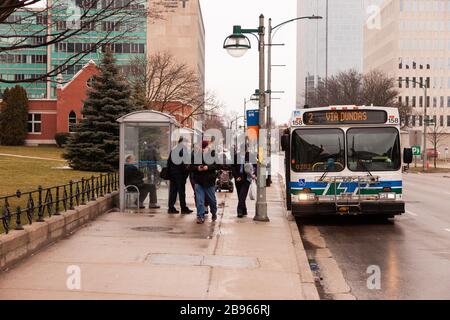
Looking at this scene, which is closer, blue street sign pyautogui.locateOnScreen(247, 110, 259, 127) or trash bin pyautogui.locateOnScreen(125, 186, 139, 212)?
blue street sign pyautogui.locateOnScreen(247, 110, 259, 127)

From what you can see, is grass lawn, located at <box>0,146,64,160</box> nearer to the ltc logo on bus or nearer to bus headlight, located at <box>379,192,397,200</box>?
the ltc logo on bus

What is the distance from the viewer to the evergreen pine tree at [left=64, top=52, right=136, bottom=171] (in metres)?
29.6

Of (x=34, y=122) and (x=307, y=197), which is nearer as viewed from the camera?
(x=307, y=197)

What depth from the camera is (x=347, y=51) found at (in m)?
174

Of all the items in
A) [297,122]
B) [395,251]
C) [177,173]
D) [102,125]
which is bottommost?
[395,251]

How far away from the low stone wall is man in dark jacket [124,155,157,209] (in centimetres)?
175

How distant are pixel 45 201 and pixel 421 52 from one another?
409ft

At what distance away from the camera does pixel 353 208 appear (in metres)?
15.2

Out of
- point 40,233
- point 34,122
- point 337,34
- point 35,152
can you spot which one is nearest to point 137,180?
point 40,233

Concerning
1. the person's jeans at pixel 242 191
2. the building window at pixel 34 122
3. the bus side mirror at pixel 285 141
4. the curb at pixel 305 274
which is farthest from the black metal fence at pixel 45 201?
the building window at pixel 34 122

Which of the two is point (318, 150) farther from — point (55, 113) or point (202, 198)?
point (55, 113)

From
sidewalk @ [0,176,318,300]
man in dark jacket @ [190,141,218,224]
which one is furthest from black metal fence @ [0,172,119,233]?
man in dark jacket @ [190,141,218,224]

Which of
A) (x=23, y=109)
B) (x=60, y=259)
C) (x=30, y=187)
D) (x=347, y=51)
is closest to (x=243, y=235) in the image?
(x=60, y=259)
